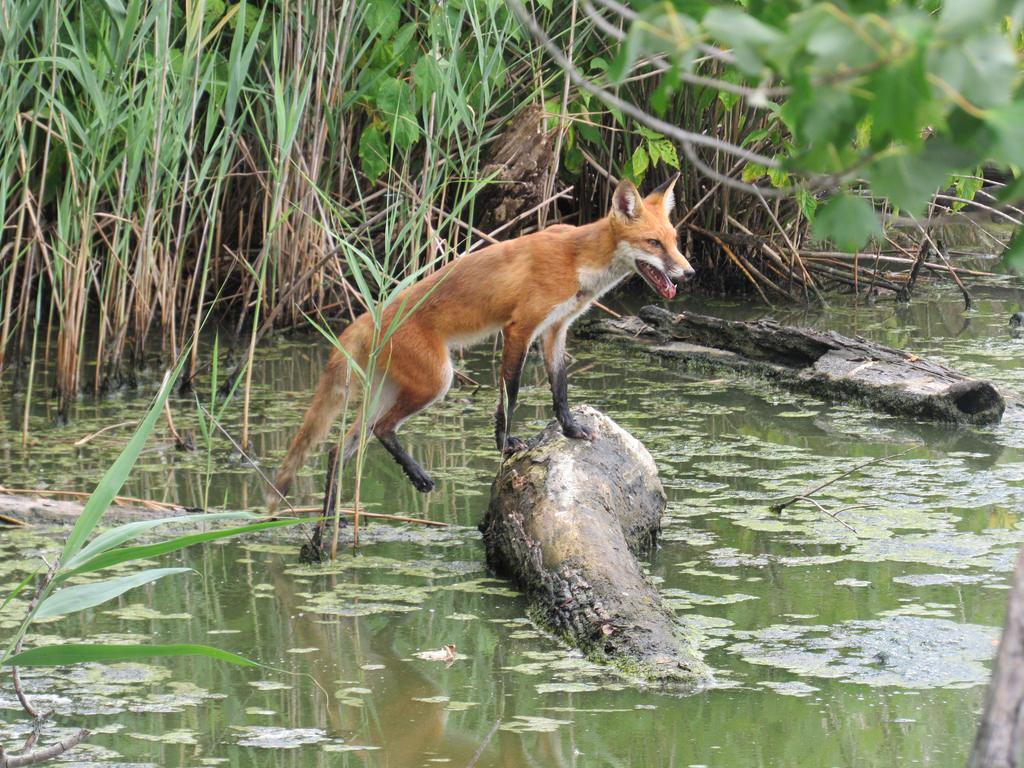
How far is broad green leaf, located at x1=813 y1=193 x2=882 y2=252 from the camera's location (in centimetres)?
149

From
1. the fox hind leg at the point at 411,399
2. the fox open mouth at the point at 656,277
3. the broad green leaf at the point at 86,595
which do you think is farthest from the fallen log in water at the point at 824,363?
the broad green leaf at the point at 86,595

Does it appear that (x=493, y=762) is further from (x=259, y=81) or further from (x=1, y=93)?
(x=259, y=81)

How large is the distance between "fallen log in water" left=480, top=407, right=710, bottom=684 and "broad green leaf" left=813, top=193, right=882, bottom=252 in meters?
2.51

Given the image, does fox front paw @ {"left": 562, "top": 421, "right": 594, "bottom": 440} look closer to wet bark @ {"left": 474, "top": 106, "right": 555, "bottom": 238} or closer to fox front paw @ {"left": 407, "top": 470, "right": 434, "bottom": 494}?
fox front paw @ {"left": 407, "top": 470, "right": 434, "bottom": 494}

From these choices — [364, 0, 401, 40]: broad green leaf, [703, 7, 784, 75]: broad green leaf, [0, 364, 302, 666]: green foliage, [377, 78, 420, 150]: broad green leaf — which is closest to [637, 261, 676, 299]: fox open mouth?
[377, 78, 420, 150]: broad green leaf

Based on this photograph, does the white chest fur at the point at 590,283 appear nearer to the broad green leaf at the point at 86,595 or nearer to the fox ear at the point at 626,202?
the fox ear at the point at 626,202

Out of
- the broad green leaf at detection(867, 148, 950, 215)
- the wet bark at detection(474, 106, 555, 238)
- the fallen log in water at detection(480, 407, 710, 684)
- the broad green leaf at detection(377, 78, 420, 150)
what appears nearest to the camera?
the broad green leaf at detection(867, 148, 950, 215)

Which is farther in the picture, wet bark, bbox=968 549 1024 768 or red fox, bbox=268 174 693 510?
red fox, bbox=268 174 693 510

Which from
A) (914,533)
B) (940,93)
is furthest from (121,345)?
(940,93)

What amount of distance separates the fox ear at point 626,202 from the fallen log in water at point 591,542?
1.02 m

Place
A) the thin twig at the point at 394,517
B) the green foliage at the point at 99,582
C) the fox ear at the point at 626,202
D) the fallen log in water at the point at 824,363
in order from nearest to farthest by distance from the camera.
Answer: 1. the green foliage at the point at 99,582
2. the thin twig at the point at 394,517
3. the fox ear at the point at 626,202
4. the fallen log in water at the point at 824,363

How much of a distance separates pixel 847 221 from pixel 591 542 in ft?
10.0

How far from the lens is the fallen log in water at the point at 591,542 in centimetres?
402

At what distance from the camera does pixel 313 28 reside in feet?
24.4
